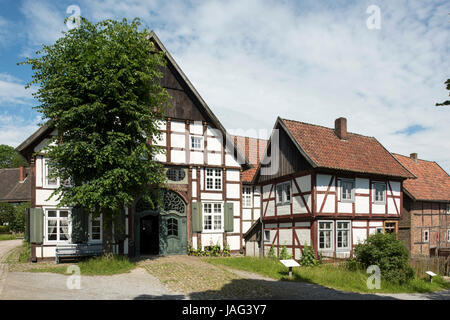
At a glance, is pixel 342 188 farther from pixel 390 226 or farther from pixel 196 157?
pixel 196 157

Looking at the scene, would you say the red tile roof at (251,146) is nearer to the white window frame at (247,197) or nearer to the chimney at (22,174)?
the white window frame at (247,197)

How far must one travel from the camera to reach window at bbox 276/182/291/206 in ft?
70.0

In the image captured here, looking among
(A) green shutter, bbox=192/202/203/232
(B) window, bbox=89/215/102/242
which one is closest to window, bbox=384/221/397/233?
(A) green shutter, bbox=192/202/203/232

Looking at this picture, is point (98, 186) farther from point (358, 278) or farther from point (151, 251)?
point (358, 278)

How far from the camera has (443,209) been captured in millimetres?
27594

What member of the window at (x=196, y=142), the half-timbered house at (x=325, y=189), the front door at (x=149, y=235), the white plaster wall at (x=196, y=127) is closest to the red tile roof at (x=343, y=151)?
the half-timbered house at (x=325, y=189)

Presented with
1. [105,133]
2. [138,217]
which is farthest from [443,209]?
[105,133]

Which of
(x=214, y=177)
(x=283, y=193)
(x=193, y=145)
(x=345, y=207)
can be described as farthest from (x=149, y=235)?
(x=345, y=207)

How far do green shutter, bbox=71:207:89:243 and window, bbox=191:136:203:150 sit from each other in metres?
7.02

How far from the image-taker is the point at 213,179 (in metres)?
22.0

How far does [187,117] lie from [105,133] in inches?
272

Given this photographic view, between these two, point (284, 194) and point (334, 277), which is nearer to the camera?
point (334, 277)

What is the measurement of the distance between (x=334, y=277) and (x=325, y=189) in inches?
217

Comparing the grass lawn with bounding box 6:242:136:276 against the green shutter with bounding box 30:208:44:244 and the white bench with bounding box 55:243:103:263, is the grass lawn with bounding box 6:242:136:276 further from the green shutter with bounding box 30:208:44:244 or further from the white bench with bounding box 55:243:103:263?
the green shutter with bounding box 30:208:44:244
